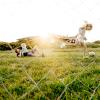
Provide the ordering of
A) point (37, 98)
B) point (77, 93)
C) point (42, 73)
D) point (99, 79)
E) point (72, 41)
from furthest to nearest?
point (72, 41)
point (42, 73)
point (99, 79)
point (77, 93)
point (37, 98)

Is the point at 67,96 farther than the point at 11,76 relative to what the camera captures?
No

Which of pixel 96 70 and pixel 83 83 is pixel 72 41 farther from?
pixel 83 83

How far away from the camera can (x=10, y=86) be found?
4.41 metres

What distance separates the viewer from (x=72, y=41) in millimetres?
8086

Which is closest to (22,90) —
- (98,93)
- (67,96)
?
(67,96)

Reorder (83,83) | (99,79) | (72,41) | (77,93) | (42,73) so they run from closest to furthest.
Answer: (77,93) → (83,83) → (99,79) → (42,73) → (72,41)

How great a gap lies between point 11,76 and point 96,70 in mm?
1483

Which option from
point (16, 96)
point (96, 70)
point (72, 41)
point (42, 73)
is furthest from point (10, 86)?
point (72, 41)

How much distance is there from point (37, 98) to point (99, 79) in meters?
1.40

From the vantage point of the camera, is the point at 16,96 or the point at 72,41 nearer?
the point at 16,96

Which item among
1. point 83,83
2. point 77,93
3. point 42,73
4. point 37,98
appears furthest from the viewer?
point 42,73

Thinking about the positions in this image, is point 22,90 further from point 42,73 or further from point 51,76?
point 42,73

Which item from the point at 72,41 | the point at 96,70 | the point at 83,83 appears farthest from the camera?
the point at 72,41

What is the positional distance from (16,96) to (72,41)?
4.30 meters
